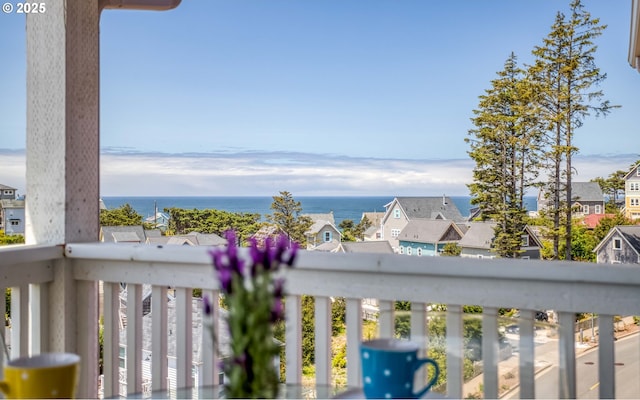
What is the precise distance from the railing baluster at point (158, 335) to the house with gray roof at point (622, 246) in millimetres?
1683

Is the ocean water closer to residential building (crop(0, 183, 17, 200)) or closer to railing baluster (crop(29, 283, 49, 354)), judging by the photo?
residential building (crop(0, 183, 17, 200))

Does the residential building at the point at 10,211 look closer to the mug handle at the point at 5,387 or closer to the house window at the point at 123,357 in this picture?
the house window at the point at 123,357

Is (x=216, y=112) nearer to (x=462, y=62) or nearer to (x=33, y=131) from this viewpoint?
(x=462, y=62)

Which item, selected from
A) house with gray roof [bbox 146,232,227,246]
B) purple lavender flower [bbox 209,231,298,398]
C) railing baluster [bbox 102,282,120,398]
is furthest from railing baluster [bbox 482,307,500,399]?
railing baluster [bbox 102,282,120,398]

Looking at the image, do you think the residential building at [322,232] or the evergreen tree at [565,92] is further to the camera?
the evergreen tree at [565,92]

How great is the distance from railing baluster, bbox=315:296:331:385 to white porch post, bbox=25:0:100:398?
2.41 feet

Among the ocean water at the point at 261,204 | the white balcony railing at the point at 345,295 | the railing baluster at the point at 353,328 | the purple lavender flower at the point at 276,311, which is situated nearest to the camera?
the purple lavender flower at the point at 276,311

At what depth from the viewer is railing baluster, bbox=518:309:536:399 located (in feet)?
3.57

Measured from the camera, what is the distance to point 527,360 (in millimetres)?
1097

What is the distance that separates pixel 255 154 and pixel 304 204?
107 cm

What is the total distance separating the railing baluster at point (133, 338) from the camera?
1662 mm

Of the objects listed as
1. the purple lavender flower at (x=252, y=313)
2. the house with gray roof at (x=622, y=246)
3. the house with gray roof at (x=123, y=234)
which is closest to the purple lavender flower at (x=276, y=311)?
the purple lavender flower at (x=252, y=313)

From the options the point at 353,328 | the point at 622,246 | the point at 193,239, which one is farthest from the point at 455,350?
the point at 622,246

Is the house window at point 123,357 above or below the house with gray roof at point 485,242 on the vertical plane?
below
